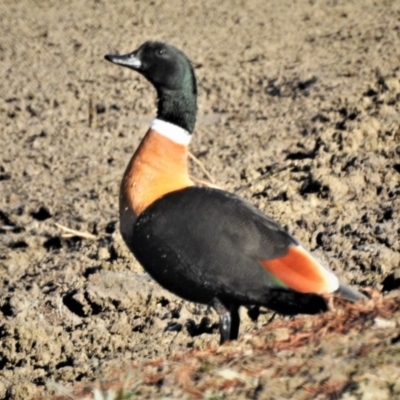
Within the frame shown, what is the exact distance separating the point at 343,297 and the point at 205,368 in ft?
3.17

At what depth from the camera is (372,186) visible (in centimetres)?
739

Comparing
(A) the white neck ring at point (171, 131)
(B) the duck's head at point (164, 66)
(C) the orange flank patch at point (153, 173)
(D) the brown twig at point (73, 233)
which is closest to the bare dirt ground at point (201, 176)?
(D) the brown twig at point (73, 233)

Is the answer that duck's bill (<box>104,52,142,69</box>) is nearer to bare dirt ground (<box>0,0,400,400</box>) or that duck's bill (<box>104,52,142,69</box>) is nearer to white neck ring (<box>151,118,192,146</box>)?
white neck ring (<box>151,118,192,146</box>)

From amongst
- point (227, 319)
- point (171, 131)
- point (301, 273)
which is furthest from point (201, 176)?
point (301, 273)

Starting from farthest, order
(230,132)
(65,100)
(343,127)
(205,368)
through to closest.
→ 1. (65,100)
2. (230,132)
3. (343,127)
4. (205,368)

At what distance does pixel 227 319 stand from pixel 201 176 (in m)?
2.83

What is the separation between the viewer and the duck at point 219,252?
537 cm

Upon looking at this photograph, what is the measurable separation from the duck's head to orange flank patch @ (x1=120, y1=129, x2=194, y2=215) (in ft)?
0.94

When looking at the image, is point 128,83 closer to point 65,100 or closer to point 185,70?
point 65,100

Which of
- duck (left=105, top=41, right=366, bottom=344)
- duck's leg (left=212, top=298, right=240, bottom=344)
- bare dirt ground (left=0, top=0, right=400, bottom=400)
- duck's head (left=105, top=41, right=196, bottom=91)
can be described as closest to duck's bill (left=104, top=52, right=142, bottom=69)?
duck's head (left=105, top=41, right=196, bottom=91)

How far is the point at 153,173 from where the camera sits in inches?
229

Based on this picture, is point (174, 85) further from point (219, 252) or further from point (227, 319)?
point (227, 319)

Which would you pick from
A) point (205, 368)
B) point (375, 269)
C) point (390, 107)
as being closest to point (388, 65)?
point (390, 107)

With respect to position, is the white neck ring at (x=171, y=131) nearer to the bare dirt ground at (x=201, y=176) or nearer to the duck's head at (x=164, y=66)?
the duck's head at (x=164, y=66)
